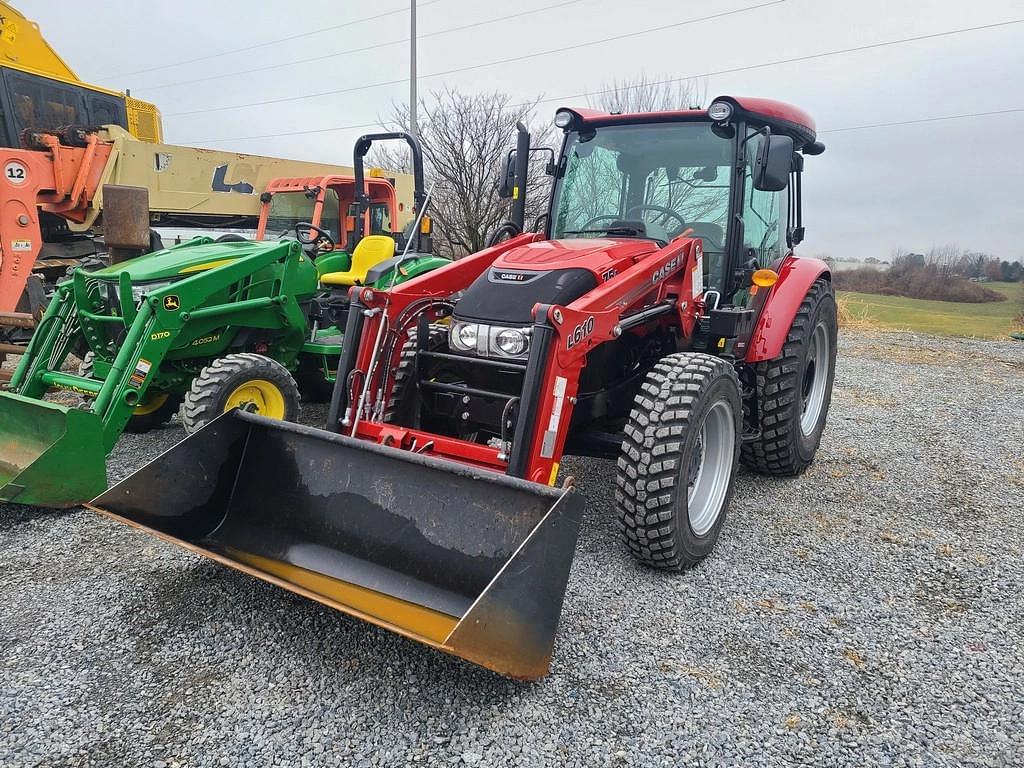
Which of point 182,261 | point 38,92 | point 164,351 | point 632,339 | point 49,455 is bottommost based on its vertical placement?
point 49,455

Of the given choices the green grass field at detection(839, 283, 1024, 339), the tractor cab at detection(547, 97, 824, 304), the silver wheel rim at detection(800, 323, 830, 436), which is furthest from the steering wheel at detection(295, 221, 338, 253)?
the green grass field at detection(839, 283, 1024, 339)

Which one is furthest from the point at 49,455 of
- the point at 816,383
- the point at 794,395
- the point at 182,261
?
the point at 816,383

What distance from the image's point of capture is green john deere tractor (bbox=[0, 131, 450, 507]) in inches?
147

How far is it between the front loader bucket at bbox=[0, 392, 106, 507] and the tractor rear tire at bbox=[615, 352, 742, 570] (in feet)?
8.84

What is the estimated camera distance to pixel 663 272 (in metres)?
3.67

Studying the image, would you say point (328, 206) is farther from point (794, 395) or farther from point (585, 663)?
point (585, 663)

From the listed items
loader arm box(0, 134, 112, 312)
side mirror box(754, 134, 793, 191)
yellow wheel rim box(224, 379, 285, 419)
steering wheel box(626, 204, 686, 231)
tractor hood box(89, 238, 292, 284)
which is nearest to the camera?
side mirror box(754, 134, 793, 191)

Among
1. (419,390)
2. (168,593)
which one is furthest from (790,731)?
(168,593)

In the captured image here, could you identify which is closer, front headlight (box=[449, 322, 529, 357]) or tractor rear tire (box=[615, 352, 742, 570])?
tractor rear tire (box=[615, 352, 742, 570])

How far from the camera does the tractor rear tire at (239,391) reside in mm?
4391

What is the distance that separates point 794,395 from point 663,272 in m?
1.39

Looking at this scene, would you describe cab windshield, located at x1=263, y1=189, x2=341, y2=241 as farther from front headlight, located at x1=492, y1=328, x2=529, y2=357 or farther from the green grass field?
the green grass field

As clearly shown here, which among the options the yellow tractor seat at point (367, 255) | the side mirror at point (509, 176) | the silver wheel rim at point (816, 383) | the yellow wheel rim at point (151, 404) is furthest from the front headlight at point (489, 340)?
the yellow tractor seat at point (367, 255)

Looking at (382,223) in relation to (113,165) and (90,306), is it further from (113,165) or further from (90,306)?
(90,306)
